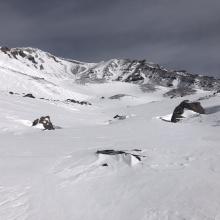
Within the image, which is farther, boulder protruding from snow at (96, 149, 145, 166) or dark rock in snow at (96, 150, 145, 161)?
dark rock in snow at (96, 150, 145, 161)

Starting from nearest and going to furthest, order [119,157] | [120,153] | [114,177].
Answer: [114,177] < [119,157] < [120,153]

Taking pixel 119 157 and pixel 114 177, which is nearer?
pixel 114 177

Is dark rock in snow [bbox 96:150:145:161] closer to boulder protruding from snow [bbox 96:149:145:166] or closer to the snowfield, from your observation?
boulder protruding from snow [bbox 96:149:145:166]

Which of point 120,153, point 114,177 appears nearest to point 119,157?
point 120,153

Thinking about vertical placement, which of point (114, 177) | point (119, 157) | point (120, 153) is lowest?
point (114, 177)

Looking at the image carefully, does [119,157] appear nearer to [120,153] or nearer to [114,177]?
[120,153]

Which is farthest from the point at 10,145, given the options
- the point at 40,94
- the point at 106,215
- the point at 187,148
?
the point at 40,94

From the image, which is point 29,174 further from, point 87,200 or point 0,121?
point 0,121

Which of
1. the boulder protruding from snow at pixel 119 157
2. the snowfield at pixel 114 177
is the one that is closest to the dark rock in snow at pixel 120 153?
the boulder protruding from snow at pixel 119 157

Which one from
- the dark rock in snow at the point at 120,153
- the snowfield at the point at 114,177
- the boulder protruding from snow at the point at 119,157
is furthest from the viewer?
the dark rock in snow at the point at 120,153

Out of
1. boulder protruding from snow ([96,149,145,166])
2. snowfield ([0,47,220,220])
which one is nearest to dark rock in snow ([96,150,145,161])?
boulder protruding from snow ([96,149,145,166])

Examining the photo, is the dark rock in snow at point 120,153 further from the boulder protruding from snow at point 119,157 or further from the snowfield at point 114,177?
the snowfield at point 114,177

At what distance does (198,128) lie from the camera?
19.4 meters

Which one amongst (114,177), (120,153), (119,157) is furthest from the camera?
(120,153)
